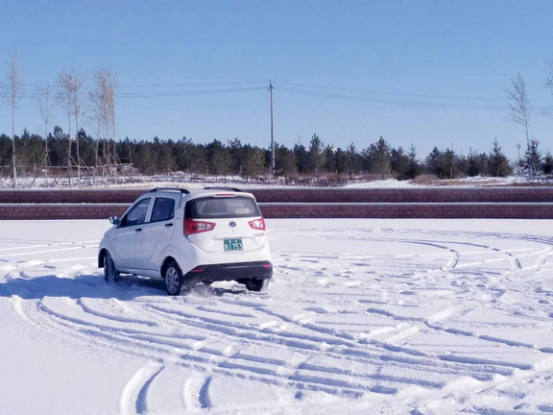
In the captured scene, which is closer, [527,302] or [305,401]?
[305,401]

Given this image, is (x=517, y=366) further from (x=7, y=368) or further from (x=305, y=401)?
(x=7, y=368)

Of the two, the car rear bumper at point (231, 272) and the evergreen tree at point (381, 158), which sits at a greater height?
the evergreen tree at point (381, 158)

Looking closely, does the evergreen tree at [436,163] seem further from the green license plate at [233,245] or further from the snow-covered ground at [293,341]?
the green license plate at [233,245]

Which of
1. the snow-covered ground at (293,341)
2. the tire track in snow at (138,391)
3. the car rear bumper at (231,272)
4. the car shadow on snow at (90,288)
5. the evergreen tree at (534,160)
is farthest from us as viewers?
the evergreen tree at (534,160)

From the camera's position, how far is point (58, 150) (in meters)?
62.2

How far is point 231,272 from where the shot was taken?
9.76 m

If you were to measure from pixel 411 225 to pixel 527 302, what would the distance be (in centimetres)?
1360

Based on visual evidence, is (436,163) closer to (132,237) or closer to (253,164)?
(253,164)

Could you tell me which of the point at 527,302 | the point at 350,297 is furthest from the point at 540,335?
the point at 350,297

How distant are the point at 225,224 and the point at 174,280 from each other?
1127 mm

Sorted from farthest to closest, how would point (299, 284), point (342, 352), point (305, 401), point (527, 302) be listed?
point (299, 284) → point (527, 302) → point (342, 352) → point (305, 401)

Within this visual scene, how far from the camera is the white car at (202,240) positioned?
9.66m

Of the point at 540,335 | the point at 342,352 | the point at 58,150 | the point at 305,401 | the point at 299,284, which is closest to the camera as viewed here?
the point at 305,401

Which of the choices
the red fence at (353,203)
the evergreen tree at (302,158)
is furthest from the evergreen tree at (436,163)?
the red fence at (353,203)
